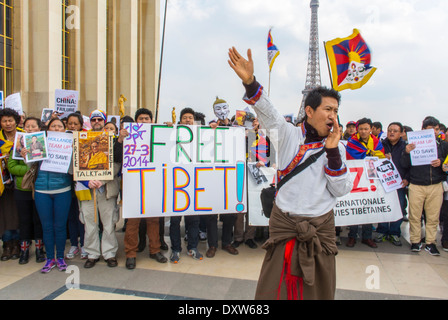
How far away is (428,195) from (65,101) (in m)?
7.81

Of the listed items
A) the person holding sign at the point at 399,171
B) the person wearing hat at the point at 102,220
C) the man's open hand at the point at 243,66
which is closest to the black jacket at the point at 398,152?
the person holding sign at the point at 399,171

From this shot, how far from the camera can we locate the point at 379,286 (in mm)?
4047

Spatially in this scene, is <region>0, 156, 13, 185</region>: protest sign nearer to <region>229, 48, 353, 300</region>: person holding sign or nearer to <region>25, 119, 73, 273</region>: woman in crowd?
<region>25, 119, 73, 273</region>: woman in crowd

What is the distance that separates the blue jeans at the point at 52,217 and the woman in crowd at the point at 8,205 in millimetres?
825

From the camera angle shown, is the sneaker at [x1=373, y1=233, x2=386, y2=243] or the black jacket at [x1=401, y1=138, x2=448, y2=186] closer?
the black jacket at [x1=401, y1=138, x2=448, y2=186]

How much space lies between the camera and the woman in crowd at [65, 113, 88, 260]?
4895 mm

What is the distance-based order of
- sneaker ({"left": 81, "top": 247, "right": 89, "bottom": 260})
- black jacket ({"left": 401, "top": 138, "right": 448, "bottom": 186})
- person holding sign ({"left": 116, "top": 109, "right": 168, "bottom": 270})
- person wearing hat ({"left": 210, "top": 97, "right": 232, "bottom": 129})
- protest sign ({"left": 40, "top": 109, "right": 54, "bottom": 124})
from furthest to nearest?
1. protest sign ({"left": 40, "top": 109, "right": 54, "bottom": 124})
2. person wearing hat ({"left": 210, "top": 97, "right": 232, "bottom": 129})
3. black jacket ({"left": 401, "top": 138, "right": 448, "bottom": 186})
4. sneaker ({"left": 81, "top": 247, "right": 89, "bottom": 260})
5. person holding sign ({"left": 116, "top": 109, "right": 168, "bottom": 270})

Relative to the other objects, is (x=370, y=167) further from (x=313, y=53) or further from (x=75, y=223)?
(x=313, y=53)

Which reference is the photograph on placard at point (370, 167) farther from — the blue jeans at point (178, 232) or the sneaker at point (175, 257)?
the sneaker at point (175, 257)

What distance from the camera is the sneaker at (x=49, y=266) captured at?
14.1ft

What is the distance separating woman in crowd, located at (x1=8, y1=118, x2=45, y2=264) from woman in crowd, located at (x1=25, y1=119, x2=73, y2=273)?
0.43 metres

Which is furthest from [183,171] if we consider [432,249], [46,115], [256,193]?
[46,115]

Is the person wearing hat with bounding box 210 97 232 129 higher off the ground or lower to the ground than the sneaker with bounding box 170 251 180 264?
higher

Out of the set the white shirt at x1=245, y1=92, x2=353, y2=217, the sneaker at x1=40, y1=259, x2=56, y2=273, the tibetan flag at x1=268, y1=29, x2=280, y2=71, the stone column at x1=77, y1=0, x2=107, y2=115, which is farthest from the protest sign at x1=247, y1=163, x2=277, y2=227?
the stone column at x1=77, y1=0, x2=107, y2=115
